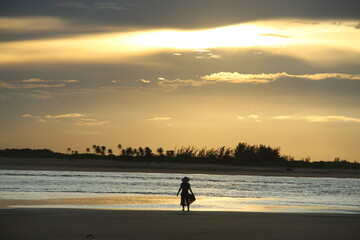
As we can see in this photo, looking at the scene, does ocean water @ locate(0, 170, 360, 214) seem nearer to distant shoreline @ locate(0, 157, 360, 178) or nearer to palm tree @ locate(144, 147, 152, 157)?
distant shoreline @ locate(0, 157, 360, 178)

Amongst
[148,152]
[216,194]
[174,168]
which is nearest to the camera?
[216,194]

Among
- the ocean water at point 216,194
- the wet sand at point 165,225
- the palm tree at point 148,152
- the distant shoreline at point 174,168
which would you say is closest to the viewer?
the wet sand at point 165,225

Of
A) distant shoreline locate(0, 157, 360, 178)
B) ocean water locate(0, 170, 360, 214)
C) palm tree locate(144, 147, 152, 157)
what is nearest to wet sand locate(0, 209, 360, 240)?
ocean water locate(0, 170, 360, 214)

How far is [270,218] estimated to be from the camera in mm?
25422

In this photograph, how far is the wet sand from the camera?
61.7 feet

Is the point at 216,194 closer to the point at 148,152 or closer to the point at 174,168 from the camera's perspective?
the point at 174,168

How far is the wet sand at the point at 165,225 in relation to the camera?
740 inches

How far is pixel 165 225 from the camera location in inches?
853

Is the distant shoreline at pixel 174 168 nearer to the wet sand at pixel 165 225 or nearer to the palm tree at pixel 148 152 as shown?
the palm tree at pixel 148 152

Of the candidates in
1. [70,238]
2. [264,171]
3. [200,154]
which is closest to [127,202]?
[70,238]

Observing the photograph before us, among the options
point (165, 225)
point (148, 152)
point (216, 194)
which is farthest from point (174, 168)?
point (165, 225)

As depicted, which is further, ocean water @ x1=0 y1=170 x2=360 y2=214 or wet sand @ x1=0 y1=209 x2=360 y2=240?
ocean water @ x1=0 y1=170 x2=360 y2=214

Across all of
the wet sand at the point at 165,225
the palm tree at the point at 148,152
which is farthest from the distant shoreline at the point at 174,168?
the wet sand at the point at 165,225

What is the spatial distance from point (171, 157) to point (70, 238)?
10942 cm
